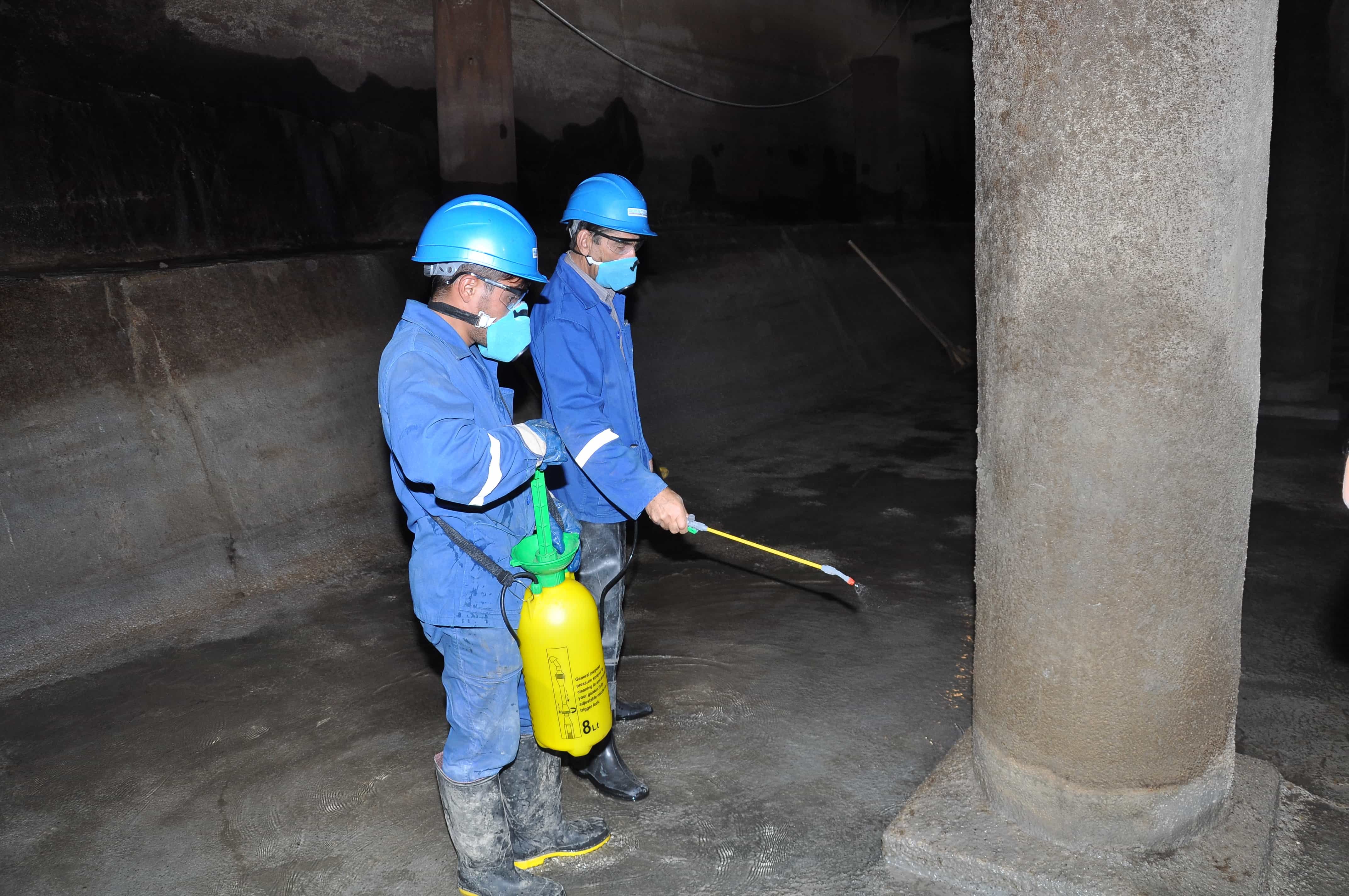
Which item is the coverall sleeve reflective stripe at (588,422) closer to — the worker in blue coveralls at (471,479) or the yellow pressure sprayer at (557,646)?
the worker in blue coveralls at (471,479)

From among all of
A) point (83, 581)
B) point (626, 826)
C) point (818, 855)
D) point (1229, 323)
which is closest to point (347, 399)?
point (83, 581)

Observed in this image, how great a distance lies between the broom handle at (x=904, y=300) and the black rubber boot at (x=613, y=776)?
28.4 ft

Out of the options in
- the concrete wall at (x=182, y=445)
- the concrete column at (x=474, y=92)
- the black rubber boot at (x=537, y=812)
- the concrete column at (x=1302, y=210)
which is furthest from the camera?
the concrete column at (x=1302, y=210)

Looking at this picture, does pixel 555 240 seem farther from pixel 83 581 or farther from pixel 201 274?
pixel 83 581

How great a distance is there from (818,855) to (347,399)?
3969mm

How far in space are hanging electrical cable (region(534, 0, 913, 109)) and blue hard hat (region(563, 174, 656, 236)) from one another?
24.8 ft

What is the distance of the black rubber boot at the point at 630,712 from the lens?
141 inches

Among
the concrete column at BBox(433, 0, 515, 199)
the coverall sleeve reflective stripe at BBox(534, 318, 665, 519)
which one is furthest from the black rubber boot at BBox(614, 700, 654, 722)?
the concrete column at BBox(433, 0, 515, 199)

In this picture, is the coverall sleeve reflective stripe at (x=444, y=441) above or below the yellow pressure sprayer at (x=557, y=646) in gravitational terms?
above

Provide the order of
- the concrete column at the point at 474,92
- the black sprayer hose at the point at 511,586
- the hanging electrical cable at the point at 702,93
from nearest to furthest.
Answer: the black sprayer hose at the point at 511,586 < the concrete column at the point at 474,92 < the hanging electrical cable at the point at 702,93

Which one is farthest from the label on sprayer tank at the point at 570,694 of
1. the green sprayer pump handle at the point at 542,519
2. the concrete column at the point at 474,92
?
the concrete column at the point at 474,92

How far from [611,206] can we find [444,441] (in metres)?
1.18

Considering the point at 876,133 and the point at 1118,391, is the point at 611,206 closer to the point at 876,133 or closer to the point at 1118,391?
the point at 1118,391

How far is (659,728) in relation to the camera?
11.6ft
